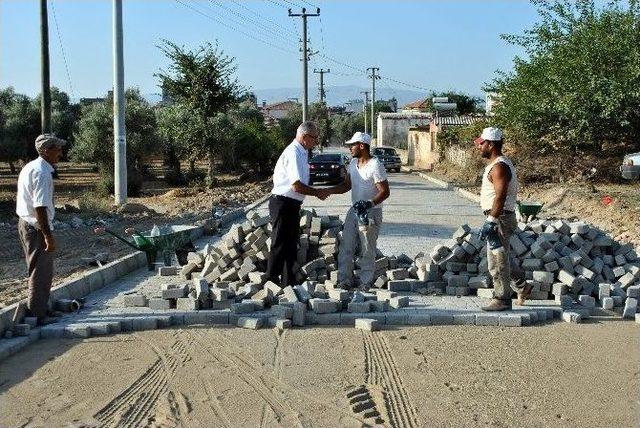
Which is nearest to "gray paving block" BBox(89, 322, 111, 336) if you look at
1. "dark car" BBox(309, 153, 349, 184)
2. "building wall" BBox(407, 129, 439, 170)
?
"dark car" BBox(309, 153, 349, 184)

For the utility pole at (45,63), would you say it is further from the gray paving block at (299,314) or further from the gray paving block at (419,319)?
the gray paving block at (419,319)

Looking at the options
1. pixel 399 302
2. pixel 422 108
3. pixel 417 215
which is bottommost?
pixel 399 302

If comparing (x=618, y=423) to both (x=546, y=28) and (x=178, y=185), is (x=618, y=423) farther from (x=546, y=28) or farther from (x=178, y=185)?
(x=178, y=185)

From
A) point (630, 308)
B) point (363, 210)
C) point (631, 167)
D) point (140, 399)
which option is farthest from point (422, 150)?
point (140, 399)

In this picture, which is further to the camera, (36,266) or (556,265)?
(556,265)

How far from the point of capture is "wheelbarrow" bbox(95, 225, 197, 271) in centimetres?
984

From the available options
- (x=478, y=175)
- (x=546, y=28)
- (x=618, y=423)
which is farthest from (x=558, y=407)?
(x=478, y=175)

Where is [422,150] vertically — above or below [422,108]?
below

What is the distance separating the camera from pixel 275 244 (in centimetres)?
853

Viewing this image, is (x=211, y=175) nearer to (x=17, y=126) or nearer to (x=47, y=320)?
(x=17, y=126)

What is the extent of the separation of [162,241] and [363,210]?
304 centimetres

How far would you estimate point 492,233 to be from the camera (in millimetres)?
7625

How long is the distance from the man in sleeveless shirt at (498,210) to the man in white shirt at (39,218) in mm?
4220

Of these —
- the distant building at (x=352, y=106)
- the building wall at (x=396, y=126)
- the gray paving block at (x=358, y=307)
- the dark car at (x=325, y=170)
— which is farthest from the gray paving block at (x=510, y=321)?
the distant building at (x=352, y=106)
